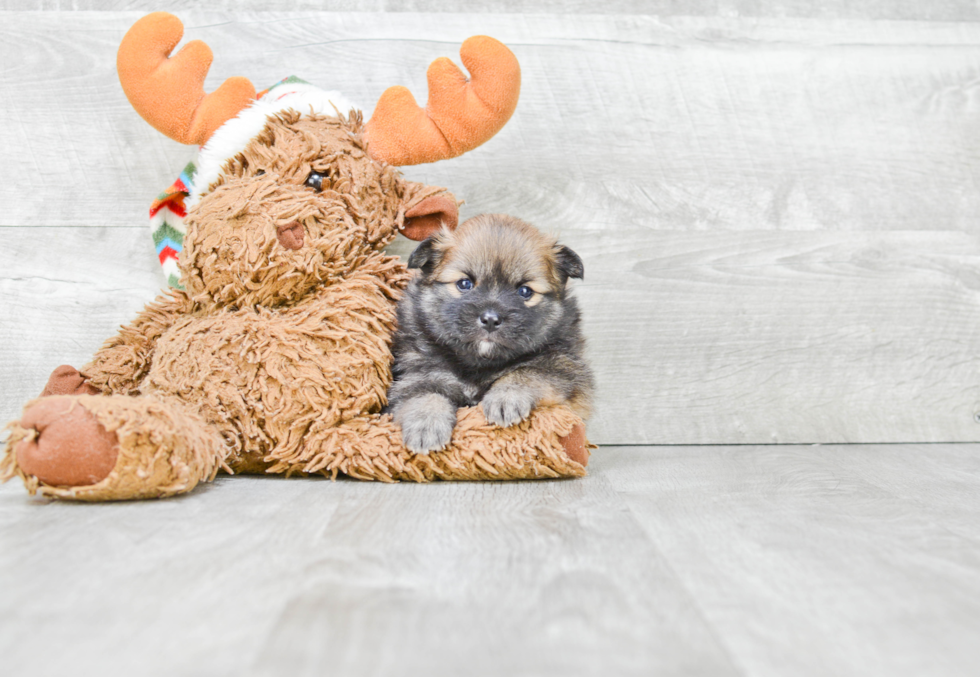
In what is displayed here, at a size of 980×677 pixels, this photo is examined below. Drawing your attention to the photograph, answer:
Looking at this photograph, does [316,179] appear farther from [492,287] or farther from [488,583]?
[488,583]

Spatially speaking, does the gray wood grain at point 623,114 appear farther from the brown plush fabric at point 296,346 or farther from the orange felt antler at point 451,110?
the brown plush fabric at point 296,346

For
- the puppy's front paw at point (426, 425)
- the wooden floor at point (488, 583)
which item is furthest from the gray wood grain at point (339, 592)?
the puppy's front paw at point (426, 425)

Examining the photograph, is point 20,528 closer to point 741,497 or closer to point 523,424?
point 523,424

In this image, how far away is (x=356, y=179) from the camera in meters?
1.72

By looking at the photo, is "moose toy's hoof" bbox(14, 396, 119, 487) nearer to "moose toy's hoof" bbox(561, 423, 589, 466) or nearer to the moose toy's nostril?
the moose toy's nostril

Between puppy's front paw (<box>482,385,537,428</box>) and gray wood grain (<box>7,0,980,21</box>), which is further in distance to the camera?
gray wood grain (<box>7,0,980,21</box>)

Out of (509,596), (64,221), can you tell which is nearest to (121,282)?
(64,221)

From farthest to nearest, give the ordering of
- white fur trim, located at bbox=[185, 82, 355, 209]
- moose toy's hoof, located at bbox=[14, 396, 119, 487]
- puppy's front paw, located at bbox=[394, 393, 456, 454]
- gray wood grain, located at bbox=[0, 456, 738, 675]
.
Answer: white fur trim, located at bbox=[185, 82, 355, 209]
puppy's front paw, located at bbox=[394, 393, 456, 454]
moose toy's hoof, located at bbox=[14, 396, 119, 487]
gray wood grain, located at bbox=[0, 456, 738, 675]

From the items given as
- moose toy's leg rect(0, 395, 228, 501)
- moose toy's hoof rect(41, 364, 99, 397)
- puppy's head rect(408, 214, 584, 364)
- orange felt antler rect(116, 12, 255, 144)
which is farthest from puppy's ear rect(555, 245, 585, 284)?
moose toy's hoof rect(41, 364, 99, 397)

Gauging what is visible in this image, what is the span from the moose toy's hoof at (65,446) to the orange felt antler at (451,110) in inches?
35.1

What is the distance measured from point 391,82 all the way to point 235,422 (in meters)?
1.17

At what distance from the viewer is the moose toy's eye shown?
5.65 feet

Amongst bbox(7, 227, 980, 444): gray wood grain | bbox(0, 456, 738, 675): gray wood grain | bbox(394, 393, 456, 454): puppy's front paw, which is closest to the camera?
bbox(0, 456, 738, 675): gray wood grain

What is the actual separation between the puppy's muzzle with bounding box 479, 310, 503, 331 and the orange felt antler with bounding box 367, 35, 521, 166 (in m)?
0.44
